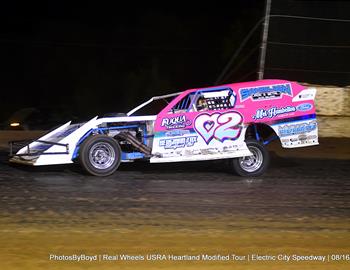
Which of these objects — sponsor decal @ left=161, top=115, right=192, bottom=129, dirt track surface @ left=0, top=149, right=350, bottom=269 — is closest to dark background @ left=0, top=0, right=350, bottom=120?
sponsor decal @ left=161, top=115, right=192, bottom=129

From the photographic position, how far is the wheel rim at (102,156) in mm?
11156

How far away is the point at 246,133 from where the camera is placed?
12398mm

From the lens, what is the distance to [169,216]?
838 cm

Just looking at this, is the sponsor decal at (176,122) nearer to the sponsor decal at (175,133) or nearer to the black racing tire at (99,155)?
the sponsor decal at (175,133)

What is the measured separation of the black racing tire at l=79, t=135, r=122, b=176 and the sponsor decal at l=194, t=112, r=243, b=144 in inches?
57.7

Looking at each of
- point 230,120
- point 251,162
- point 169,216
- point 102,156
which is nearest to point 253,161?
point 251,162

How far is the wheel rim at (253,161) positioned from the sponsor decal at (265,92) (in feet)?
2.99

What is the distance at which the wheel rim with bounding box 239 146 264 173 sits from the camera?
39.1 ft

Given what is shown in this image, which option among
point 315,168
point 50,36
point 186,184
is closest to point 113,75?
point 50,36

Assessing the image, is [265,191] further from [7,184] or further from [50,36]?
[50,36]

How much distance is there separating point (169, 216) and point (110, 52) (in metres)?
24.8

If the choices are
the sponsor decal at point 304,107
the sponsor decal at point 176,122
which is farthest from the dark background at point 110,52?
the sponsor decal at point 176,122

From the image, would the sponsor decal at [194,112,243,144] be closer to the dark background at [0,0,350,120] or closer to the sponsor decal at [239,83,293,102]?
the sponsor decal at [239,83,293,102]

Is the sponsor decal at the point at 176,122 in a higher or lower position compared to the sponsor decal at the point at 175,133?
higher
